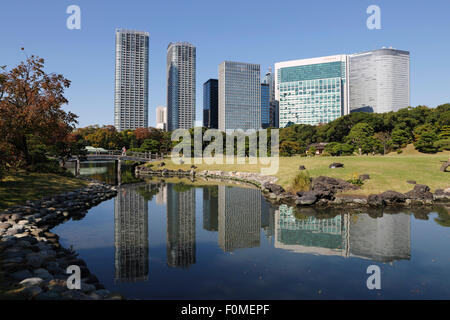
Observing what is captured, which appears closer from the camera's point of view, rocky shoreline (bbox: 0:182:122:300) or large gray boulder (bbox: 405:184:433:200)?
rocky shoreline (bbox: 0:182:122:300)

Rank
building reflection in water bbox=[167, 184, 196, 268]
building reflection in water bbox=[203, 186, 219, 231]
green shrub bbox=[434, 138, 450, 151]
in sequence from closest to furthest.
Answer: building reflection in water bbox=[167, 184, 196, 268], building reflection in water bbox=[203, 186, 219, 231], green shrub bbox=[434, 138, 450, 151]

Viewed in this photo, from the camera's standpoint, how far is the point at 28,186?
21516 millimetres

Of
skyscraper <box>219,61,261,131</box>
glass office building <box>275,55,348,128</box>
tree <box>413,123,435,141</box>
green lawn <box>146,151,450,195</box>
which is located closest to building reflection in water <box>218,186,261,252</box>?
green lawn <box>146,151,450,195</box>

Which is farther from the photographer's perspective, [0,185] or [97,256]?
[0,185]

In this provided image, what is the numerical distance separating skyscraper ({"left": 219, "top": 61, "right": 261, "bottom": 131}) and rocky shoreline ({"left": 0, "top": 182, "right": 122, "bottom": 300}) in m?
172

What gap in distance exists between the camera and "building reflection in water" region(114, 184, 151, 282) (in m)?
10.3

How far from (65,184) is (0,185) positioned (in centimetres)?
663

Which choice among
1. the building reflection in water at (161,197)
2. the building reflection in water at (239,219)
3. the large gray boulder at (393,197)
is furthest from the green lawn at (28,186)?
the large gray boulder at (393,197)

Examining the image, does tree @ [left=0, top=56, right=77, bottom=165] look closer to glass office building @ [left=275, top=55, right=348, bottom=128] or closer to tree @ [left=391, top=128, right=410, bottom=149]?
tree @ [left=391, top=128, right=410, bottom=149]

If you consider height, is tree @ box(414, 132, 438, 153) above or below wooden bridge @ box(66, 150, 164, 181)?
above

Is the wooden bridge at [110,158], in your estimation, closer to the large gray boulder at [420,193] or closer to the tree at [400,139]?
the large gray boulder at [420,193]

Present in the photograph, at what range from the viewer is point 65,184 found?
2627cm
